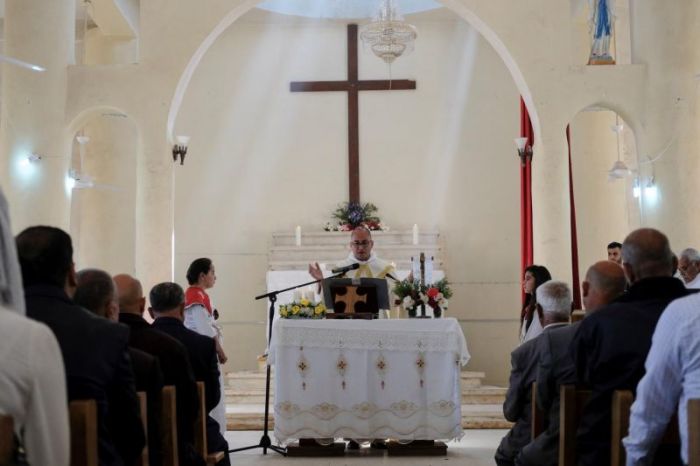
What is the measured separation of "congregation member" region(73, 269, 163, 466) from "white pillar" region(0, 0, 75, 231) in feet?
21.3

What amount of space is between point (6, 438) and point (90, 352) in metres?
0.90

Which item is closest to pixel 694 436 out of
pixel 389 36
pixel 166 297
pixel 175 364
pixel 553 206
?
pixel 175 364

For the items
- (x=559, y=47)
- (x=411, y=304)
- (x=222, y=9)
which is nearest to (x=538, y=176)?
(x=559, y=47)

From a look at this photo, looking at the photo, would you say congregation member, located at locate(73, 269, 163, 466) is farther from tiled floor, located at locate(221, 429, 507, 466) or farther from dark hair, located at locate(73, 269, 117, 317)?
tiled floor, located at locate(221, 429, 507, 466)

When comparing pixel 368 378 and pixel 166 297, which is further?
pixel 368 378

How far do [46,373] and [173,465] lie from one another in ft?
6.11

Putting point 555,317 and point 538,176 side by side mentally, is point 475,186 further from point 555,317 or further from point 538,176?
point 555,317

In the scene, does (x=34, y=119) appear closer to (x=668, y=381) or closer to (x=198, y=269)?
(x=198, y=269)

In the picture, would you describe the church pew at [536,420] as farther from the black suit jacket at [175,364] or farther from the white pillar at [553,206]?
the white pillar at [553,206]

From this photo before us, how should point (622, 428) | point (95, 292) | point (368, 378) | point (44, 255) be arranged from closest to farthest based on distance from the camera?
point (44, 255) < point (622, 428) < point (95, 292) < point (368, 378)

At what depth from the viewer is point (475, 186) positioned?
14352mm

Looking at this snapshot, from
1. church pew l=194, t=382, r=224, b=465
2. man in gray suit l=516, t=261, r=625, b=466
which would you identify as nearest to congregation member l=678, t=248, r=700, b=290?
man in gray suit l=516, t=261, r=625, b=466

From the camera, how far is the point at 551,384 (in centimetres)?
432

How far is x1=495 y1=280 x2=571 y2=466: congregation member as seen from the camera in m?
4.76
